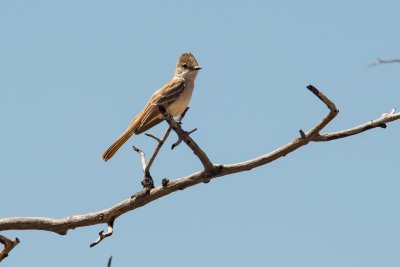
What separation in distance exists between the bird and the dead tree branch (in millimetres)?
1408

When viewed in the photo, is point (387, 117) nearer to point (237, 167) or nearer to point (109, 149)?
point (237, 167)

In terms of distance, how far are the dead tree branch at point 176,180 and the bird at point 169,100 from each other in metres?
1.41

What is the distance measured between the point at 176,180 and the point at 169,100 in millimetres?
2579

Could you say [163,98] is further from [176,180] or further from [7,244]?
[7,244]

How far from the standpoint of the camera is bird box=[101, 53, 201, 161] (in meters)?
9.38

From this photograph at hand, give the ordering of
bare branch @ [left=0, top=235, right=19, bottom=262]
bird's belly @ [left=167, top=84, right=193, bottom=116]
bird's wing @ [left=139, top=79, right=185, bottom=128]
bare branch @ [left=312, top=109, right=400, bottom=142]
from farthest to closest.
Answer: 1. bird's belly @ [left=167, top=84, right=193, bottom=116]
2. bird's wing @ [left=139, top=79, right=185, bottom=128]
3. bare branch @ [left=0, top=235, right=19, bottom=262]
4. bare branch @ [left=312, top=109, right=400, bottom=142]

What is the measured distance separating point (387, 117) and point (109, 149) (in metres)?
3.49

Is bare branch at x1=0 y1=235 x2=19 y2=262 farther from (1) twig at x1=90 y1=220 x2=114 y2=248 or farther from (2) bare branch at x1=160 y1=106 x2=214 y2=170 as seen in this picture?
(2) bare branch at x1=160 y1=106 x2=214 y2=170

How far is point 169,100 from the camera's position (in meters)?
9.89

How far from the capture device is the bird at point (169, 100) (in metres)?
9.38

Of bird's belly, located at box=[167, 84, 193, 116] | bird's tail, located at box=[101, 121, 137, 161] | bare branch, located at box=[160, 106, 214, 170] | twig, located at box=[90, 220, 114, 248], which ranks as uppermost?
bird's belly, located at box=[167, 84, 193, 116]

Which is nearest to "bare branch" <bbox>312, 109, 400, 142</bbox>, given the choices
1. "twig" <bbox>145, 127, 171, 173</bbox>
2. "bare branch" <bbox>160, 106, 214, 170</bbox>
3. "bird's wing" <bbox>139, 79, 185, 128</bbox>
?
"bare branch" <bbox>160, 106, 214, 170</bbox>

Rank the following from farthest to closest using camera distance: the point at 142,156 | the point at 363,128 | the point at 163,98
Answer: the point at 163,98
the point at 142,156
the point at 363,128

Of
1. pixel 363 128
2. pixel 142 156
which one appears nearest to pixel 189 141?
pixel 142 156
